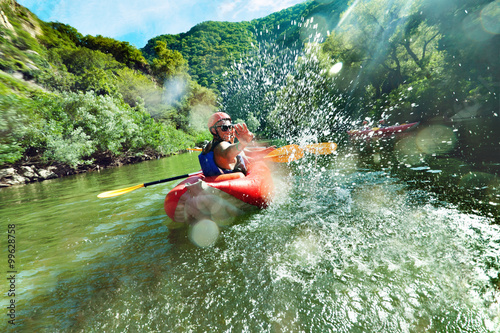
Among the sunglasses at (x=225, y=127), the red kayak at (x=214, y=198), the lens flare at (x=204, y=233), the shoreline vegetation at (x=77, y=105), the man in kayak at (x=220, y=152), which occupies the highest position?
the shoreline vegetation at (x=77, y=105)

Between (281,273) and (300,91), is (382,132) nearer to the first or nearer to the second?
(281,273)

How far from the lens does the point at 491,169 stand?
16.4 feet

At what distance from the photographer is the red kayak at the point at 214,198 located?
3473 mm

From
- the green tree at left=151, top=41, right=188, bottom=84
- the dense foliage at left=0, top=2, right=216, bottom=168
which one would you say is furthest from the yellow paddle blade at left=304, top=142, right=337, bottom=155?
the green tree at left=151, top=41, right=188, bottom=84

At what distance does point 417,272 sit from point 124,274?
3263 mm

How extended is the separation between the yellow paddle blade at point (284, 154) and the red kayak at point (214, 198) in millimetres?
3040

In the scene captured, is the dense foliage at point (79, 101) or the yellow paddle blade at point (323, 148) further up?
the dense foliage at point (79, 101)

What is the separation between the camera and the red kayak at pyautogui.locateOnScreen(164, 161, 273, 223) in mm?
3473

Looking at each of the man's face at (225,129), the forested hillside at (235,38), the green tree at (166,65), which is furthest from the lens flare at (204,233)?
the forested hillside at (235,38)

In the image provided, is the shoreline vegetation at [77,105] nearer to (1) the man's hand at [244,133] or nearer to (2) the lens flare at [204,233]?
(2) the lens flare at [204,233]

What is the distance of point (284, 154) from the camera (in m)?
7.76

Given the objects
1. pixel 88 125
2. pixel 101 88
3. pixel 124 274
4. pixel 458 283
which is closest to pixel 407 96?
pixel 458 283

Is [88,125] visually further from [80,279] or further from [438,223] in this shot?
[438,223]

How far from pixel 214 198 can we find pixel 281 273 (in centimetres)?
165
